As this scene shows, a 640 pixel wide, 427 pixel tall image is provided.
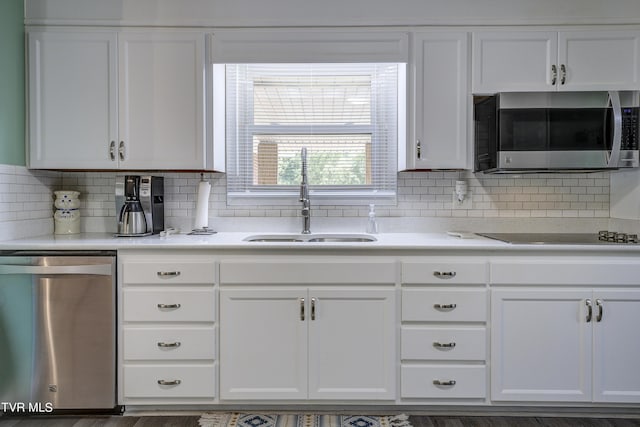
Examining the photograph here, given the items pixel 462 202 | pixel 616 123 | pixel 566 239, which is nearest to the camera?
pixel 616 123

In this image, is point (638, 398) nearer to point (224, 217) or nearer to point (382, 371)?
point (382, 371)

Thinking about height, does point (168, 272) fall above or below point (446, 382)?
above

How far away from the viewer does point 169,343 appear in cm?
220

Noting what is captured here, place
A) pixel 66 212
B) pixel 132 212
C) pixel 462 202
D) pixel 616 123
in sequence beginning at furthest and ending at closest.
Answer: pixel 462 202 → pixel 66 212 → pixel 132 212 → pixel 616 123

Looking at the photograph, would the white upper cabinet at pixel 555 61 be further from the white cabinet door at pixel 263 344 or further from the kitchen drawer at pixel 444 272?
the white cabinet door at pixel 263 344

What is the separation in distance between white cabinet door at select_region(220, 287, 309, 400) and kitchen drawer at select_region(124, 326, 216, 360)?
0.08m

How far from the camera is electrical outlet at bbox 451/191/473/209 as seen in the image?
2812 millimetres

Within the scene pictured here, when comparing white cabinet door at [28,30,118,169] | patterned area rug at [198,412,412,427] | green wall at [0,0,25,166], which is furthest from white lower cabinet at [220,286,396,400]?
green wall at [0,0,25,166]

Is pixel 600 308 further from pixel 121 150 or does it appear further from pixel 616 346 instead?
pixel 121 150

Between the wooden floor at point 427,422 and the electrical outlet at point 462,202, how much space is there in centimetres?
124

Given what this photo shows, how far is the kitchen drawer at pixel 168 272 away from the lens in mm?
2189

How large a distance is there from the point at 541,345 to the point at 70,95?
2.87m

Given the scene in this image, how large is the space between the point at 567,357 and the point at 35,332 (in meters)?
2.68

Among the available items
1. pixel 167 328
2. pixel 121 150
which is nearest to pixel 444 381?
pixel 167 328
